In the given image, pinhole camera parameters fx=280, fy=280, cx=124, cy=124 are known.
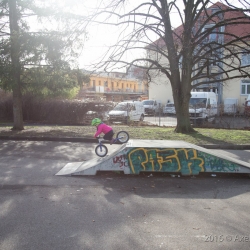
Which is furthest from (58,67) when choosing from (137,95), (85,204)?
(137,95)

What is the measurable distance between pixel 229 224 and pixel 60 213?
8.49 feet

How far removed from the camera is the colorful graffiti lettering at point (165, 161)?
264 inches

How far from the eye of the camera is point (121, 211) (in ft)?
15.0

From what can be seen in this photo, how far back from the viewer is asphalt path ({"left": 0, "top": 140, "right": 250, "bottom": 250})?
11.7 feet

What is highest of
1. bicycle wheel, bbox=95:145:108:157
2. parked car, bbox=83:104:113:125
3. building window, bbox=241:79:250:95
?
building window, bbox=241:79:250:95

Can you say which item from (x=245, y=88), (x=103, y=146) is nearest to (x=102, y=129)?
(x=103, y=146)

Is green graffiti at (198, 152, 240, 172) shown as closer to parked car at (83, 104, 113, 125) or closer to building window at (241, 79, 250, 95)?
parked car at (83, 104, 113, 125)

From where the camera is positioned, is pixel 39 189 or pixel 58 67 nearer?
pixel 39 189

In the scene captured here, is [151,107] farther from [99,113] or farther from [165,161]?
[165,161]

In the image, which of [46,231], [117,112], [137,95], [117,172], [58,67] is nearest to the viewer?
[46,231]

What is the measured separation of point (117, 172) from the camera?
6.93m

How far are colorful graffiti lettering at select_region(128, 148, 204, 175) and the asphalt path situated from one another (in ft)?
0.76

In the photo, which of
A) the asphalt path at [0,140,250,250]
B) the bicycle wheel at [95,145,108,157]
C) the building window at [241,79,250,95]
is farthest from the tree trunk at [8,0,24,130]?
the building window at [241,79,250,95]

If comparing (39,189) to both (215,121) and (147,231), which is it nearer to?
(147,231)
